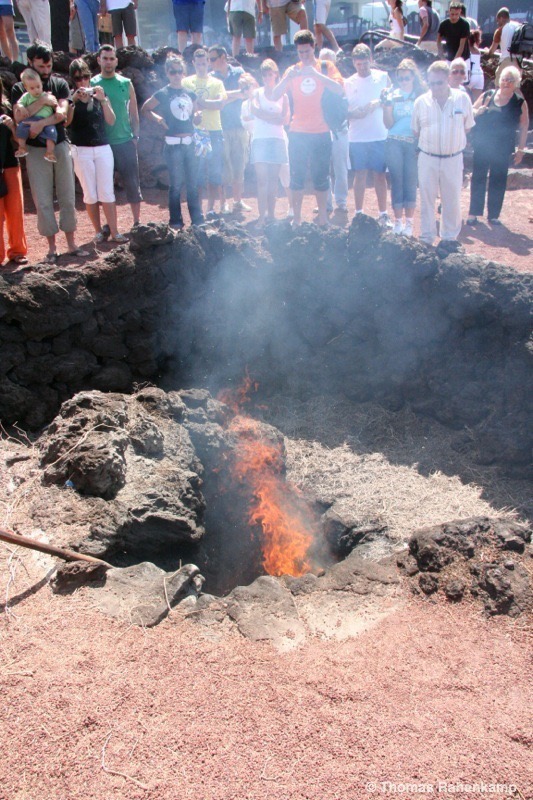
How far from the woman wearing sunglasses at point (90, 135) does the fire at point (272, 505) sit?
12.5 feet

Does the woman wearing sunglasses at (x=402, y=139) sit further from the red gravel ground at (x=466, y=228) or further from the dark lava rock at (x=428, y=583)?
the dark lava rock at (x=428, y=583)

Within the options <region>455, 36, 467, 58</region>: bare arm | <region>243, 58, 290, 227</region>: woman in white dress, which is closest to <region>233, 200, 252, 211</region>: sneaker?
<region>243, 58, 290, 227</region>: woman in white dress

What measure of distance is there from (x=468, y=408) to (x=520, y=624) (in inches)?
140

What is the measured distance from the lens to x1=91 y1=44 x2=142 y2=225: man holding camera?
9.40 meters

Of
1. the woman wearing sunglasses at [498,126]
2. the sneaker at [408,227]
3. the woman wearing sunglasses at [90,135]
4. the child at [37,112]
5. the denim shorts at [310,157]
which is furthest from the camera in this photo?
the woman wearing sunglasses at [498,126]

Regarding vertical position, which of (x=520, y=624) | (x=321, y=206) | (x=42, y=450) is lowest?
(x=520, y=624)

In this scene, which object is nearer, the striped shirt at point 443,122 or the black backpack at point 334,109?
the striped shirt at point 443,122

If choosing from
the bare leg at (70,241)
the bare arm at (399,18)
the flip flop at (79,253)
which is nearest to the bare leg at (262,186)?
the flip flop at (79,253)

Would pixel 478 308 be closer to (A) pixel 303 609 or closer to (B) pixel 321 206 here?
(B) pixel 321 206

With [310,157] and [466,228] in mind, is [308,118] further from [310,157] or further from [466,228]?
[466,228]

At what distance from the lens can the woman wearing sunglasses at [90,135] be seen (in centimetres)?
902

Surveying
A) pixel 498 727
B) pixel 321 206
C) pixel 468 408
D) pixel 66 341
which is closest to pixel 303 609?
pixel 498 727

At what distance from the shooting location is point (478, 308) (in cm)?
794

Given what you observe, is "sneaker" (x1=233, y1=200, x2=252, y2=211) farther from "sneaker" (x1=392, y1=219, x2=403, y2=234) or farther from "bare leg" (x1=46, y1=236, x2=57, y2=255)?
"bare leg" (x1=46, y1=236, x2=57, y2=255)
